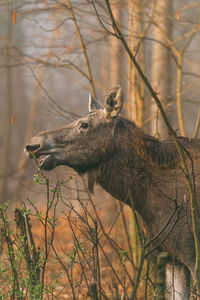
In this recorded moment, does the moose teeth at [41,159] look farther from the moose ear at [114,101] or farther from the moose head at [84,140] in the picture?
the moose ear at [114,101]

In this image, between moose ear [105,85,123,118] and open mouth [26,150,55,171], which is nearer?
open mouth [26,150,55,171]

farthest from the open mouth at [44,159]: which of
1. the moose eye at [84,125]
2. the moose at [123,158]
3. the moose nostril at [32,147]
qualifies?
the moose eye at [84,125]

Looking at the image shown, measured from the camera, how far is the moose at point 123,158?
219 inches

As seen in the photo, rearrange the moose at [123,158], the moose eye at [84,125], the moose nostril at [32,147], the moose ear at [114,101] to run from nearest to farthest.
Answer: the moose nostril at [32,147] < the moose at [123,158] < the moose ear at [114,101] < the moose eye at [84,125]

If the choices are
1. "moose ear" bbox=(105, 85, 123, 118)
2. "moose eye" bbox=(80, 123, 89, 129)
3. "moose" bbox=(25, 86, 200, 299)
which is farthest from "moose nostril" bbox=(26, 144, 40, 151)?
"moose ear" bbox=(105, 85, 123, 118)

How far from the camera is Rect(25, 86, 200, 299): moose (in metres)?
5.57

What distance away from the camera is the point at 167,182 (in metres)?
5.63

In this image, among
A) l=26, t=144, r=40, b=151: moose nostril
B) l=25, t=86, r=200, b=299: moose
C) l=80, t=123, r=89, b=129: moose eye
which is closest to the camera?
l=26, t=144, r=40, b=151: moose nostril

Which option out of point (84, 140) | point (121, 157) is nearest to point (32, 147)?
point (84, 140)

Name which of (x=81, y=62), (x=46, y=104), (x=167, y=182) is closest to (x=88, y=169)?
(x=167, y=182)

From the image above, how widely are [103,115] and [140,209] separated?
48.0 inches

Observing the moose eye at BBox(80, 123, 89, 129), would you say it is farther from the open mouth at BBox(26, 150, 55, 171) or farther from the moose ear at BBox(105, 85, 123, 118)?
the open mouth at BBox(26, 150, 55, 171)

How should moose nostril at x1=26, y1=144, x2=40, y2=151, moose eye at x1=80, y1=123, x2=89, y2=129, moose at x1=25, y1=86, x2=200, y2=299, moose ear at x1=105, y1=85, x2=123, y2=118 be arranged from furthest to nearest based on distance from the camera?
moose eye at x1=80, y1=123, x2=89, y2=129
moose ear at x1=105, y1=85, x2=123, y2=118
moose at x1=25, y1=86, x2=200, y2=299
moose nostril at x1=26, y1=144, x2=40, y2=151

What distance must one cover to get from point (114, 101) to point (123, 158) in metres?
0.68
